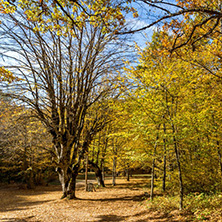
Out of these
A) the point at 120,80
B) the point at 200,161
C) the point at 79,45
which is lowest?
the point at 200,161

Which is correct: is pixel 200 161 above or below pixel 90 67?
below

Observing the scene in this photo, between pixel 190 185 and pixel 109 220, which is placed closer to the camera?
pixel 109 220

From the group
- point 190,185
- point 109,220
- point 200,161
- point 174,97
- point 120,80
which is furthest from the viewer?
point 120,80

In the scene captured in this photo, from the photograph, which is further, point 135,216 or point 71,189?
point 71,189

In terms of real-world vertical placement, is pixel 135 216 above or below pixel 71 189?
below

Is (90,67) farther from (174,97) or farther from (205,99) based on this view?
(205,99)

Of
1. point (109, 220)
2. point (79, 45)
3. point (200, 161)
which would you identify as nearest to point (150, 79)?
point (79, 45)

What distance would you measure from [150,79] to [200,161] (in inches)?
174

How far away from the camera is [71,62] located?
8.73m

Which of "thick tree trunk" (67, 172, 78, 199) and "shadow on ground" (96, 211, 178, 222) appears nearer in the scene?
"shadow on ground" (96, 211, 178, 222)

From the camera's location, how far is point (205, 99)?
7.35 m

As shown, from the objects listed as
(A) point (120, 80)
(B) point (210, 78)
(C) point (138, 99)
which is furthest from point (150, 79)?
(B) point (210, 78)

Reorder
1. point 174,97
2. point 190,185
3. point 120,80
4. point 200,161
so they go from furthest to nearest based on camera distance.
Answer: point 120,80 → point 190,185 → point 200,161 → point 174,97

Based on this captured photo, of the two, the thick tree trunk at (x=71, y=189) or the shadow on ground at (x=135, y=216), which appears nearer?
the shadow on ground at (x=135, y=216)
